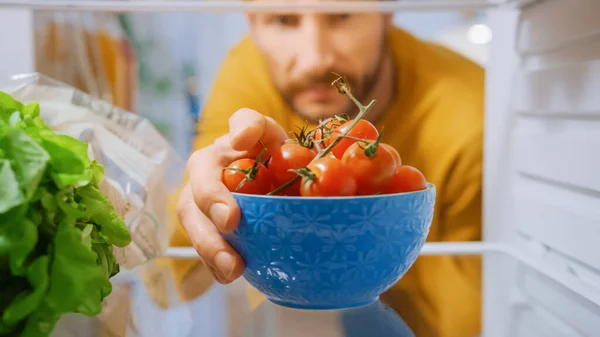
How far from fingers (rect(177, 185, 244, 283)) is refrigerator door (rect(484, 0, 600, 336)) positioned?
0.33 metres

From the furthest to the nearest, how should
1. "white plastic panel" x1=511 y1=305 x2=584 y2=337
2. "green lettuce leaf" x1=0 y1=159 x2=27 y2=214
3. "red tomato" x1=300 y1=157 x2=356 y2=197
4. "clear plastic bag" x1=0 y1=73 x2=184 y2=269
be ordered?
1. "clear plastic bag" x1=0 y1=73 x2=184 y2=269
2. "white plastic panel" x1=511 y1=305 x2=584 y2=337
3. "red tomato" x1=300 y1=157 x2=356 y2=197
4. "green lettuce leaf" x1=0 y1=159 x2=27 y2=214

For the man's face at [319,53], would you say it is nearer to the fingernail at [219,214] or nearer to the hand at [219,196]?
the hand at [219,196]

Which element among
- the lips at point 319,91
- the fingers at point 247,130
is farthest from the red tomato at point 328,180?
the lips at point 319,91

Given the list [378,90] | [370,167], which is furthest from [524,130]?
[370,167]

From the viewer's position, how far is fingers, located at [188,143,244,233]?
0.67 meters

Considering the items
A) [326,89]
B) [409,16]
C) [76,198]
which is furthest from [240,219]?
[409,16]

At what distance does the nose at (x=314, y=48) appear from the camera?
4.09ft

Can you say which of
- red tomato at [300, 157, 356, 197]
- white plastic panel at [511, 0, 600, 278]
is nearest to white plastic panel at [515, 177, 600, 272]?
white plastic panel at [511, 0, 600, 278]

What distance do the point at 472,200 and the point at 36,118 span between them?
0.87 m

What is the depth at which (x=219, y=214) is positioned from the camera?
0.67 m

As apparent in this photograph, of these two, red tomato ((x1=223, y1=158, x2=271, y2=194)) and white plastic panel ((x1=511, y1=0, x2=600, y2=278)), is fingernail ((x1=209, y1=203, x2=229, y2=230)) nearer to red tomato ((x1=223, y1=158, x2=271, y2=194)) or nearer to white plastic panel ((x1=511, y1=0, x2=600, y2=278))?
red tomato ((x1=223, y1=158, x2=271, y2=194))

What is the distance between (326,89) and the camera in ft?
4.13

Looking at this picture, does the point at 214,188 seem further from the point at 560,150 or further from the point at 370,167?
the point at 560,150

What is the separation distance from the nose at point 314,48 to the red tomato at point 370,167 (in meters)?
0.63
